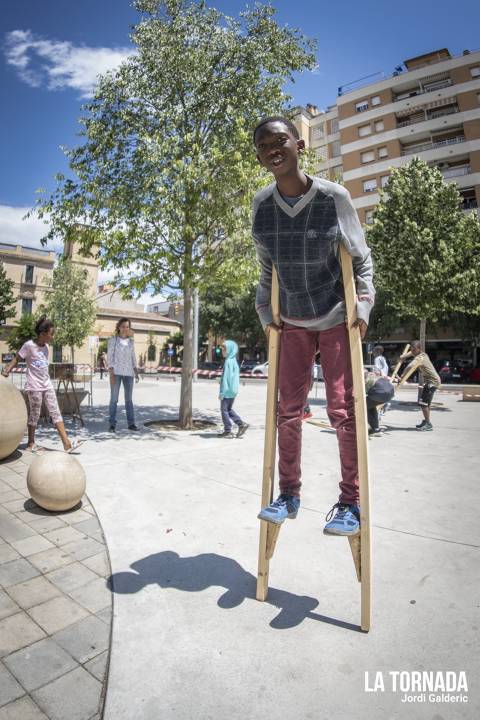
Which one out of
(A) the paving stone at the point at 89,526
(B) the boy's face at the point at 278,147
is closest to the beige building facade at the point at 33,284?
(A) the paving stone at the point at 89,526

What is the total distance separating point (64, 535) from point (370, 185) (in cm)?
4156

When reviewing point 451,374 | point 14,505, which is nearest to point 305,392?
point 14,505

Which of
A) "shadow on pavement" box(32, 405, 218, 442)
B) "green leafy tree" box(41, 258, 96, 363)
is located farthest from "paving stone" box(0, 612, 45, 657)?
"green leafy tree" box(41, 258, 96, 363)

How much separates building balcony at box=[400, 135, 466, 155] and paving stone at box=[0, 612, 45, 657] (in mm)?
42310

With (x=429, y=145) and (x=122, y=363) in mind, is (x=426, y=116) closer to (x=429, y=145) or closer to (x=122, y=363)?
(x=429, y=145)

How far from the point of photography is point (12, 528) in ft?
11.5

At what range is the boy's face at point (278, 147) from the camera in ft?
7.68

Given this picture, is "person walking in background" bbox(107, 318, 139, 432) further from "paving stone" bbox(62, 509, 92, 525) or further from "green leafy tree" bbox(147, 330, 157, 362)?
"green leafy tree" bbox(147, 330, 157, 362)

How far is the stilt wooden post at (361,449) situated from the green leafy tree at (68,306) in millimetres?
34262

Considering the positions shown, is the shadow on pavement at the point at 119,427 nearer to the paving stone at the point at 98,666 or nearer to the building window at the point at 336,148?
the paving stone at the point at 98,666

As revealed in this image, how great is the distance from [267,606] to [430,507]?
2417 mm

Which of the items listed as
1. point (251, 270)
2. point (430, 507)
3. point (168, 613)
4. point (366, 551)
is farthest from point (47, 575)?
point (251, 270)

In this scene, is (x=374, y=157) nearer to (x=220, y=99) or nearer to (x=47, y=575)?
(x=220, y=99)

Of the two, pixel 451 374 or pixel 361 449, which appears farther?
pixel 451 374
